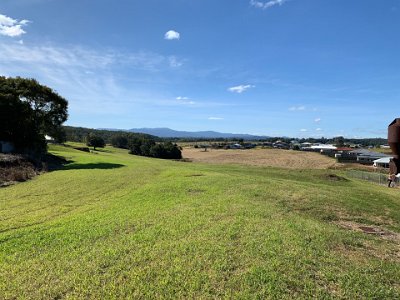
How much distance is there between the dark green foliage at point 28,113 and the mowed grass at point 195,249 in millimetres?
21052

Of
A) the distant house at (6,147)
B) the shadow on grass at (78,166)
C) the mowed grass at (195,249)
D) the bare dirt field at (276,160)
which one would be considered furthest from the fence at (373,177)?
the distant house at (6,147)

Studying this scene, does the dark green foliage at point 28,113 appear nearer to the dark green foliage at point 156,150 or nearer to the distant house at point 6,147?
the distant house at point 6,147

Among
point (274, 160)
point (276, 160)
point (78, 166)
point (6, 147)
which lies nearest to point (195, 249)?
point (78, 166)

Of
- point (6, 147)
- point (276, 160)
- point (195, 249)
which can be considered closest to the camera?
point (195, 249)

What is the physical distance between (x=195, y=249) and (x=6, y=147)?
31898 mm

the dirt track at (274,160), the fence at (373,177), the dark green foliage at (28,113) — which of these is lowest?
the dirt track at (274,160)

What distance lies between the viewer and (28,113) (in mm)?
33281

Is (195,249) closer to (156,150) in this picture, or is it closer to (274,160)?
(274,160)

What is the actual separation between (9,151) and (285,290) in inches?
1338

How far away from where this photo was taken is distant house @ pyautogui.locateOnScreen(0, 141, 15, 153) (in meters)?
31.8

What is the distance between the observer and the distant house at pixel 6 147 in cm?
3178

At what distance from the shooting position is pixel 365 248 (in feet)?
26.2

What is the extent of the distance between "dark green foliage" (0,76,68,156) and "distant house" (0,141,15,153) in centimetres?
43

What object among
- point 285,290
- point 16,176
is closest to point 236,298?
point 285,290
